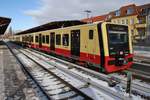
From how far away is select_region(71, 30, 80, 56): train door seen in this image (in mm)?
13719

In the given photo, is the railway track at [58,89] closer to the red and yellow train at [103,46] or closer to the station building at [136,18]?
the red and yellow train at [103,46]

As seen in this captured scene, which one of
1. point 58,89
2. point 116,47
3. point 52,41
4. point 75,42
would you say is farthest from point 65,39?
point 58,89

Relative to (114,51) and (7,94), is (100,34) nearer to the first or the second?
(114,51)

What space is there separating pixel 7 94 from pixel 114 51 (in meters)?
5.82

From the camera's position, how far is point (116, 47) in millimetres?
11344

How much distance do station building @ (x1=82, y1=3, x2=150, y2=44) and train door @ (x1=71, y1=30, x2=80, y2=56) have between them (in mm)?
33444

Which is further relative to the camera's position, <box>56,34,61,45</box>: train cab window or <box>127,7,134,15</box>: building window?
<box>127,7,134,15</box>: building window

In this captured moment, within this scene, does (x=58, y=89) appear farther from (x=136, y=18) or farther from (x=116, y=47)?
(x=136, y=18)

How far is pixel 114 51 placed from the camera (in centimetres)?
1120

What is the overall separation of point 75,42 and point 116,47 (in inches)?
140

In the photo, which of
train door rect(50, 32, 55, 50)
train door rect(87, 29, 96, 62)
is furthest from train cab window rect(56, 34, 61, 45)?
train door rect(87, 29, 96, 62)

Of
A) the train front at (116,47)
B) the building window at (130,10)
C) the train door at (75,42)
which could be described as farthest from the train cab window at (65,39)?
the building window at (130,10)

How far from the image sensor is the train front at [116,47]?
10.9m

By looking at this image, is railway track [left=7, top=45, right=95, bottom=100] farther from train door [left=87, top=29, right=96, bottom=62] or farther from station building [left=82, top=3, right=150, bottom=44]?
station building [left=82, top=3, right=150, bottom=44]
